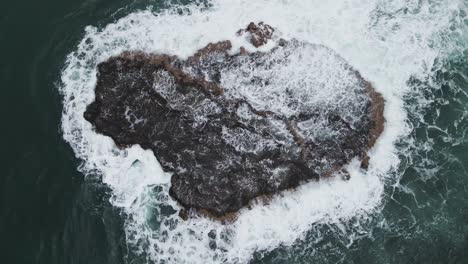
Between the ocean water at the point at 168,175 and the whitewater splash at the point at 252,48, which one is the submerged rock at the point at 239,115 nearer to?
the whitewater splash at the point at 252,48

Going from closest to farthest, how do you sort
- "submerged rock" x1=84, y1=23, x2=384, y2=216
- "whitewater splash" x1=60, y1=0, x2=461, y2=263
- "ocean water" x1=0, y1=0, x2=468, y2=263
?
"ocean water" x1=0, y1=0, x2=468, y2=263 < "whitewater splash" x1=60, y1=0, x2=461, y2=263 < "submerged rock" x1=84, y1=23, x2=384, y2=216

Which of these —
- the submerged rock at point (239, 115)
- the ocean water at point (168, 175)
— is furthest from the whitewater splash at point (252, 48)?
the submerged rock at point (239, 115)

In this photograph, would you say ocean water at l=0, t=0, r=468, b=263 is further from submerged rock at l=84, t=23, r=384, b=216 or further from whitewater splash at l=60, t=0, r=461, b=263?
submerged rock at l=84, t=23, r=384, b=216

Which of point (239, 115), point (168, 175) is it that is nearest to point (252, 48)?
point (239, 115)

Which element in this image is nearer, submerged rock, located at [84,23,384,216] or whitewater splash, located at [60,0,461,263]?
whitewater splash, located at [60,0,461,263]

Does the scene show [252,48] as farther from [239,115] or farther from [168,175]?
[168,175]

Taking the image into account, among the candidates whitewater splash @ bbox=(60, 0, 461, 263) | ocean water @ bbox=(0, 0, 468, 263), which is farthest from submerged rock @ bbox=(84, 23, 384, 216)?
ocean water @ bbox=(0, 0, 468, 263)

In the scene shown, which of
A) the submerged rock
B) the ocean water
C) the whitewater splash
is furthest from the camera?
the submerged rock
